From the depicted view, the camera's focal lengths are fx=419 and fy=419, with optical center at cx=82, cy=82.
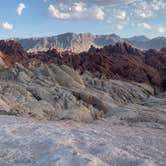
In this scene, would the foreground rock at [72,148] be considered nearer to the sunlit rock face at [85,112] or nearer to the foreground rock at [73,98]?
the sunlit rock face at [85,112]

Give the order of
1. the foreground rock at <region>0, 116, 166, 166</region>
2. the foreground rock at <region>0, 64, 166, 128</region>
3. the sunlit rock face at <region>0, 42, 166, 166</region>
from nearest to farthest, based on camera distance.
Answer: the foreground rock at <region>0, 116, 166, 166</region> → the sunlit rock face at <region>0, 42, 166, 166</region> → the foreground rock at <region>0, 64, 166, 128</region>

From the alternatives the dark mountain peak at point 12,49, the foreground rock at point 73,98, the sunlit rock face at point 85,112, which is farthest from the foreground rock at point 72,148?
the dark mountain peak at point 12,49

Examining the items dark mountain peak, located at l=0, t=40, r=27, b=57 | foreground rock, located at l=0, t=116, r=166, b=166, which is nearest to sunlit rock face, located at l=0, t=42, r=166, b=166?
foreground rock, located at l=0, t=116, r=166, b=166

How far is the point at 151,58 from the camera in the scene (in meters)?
72.3

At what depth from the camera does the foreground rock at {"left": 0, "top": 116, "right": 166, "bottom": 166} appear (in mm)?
6988

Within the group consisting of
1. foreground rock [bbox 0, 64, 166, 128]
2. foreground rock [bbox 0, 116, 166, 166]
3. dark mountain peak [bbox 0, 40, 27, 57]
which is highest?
dark mountain peak [bbox 0, 40, 27, 57]

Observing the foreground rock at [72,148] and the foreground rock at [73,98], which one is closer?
the foreground rock at [72,148]

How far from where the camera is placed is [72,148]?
766cm

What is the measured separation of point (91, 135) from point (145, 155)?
1.88 metres

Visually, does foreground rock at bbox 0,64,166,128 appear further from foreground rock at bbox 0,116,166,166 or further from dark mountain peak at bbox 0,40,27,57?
dark mountain peak at bbox 0,40,27,57

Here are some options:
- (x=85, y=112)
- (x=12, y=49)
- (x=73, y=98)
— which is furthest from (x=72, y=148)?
(x=12, y=49)

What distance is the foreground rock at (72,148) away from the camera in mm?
6988

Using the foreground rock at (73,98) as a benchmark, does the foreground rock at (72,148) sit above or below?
above

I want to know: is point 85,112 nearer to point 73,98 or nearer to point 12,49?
point 73,98
